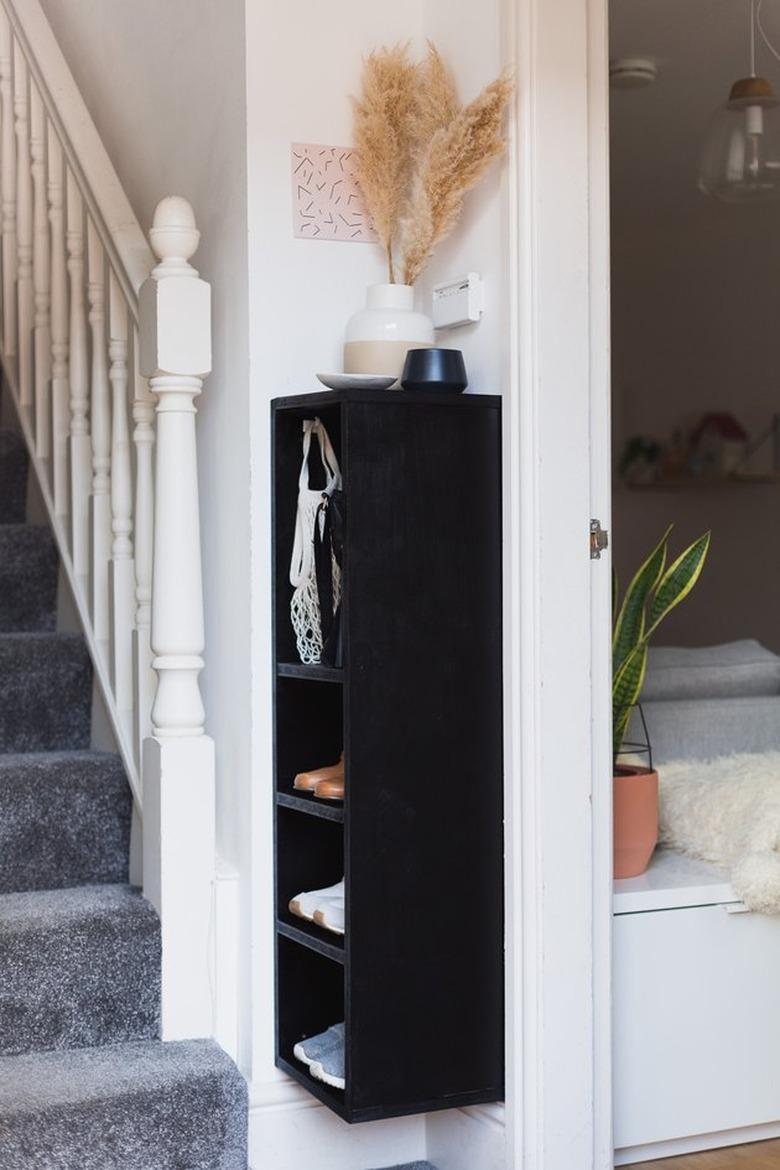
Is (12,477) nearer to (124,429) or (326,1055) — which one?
(124,429)

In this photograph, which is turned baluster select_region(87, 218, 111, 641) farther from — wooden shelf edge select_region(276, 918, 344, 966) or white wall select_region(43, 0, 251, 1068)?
wooden shelf edge select_region(276, 918, 344, 966)

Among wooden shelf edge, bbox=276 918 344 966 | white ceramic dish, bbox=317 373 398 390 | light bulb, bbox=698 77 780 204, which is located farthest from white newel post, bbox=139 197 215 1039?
light bulb, bbox=698 77 780 204

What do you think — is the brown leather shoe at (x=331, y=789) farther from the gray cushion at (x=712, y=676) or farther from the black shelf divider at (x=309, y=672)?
the gray cushion at (x=712, y=676)

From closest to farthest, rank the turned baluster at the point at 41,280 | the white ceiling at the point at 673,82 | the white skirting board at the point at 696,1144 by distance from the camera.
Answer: the white skirting board at the point at 696,1144, the turned baluster at the point at 41,280, the white ceiling at the point at 673,82

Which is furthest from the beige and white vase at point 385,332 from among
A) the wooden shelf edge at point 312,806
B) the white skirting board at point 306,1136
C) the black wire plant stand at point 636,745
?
the white skirting board at point 306,1136

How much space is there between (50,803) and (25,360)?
0.96m

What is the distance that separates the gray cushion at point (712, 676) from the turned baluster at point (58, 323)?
1.46 m

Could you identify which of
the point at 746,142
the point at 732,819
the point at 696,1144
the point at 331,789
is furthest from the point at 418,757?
the point at 746,142

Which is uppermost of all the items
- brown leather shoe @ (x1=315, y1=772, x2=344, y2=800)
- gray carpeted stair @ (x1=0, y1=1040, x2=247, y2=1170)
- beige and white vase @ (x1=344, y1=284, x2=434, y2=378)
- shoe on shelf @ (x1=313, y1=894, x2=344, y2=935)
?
beige and white vase @ (x1=344, y1=284, x2=434, y2=378)

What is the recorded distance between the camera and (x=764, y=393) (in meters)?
6.50

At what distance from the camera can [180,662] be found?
221 cm

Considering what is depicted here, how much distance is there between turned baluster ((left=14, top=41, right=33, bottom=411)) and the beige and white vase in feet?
3.05

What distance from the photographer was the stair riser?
271cm

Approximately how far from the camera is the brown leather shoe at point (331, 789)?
2.08m
